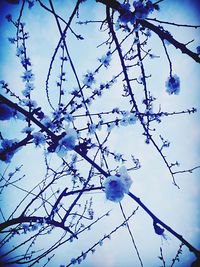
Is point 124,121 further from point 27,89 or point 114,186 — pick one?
point 114,186

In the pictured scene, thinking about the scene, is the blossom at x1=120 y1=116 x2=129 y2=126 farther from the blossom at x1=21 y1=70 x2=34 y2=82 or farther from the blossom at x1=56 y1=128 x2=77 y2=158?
the blossom at x1=56 y1=128 x2=77 y2=158

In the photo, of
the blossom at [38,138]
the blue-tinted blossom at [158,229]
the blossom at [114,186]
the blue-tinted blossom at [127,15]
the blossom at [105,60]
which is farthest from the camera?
the blossom at [105,60]

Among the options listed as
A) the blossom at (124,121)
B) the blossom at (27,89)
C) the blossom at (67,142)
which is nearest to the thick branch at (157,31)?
the blossom at (67,142)

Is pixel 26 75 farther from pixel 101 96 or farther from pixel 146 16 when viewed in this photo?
pixel 146 16

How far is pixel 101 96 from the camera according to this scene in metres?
4.37

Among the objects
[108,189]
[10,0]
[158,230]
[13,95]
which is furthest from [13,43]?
[158,230]

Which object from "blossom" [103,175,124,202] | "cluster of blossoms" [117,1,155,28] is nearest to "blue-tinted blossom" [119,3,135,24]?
"cluster of blossoms" [117,1,155,28]

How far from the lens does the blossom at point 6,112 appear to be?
213 centimetres

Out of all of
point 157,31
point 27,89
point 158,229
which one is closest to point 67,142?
point 158,229

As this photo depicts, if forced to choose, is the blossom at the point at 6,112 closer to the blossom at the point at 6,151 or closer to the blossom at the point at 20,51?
the blossom at the point at 6,151

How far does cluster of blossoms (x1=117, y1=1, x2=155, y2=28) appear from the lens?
218 cm

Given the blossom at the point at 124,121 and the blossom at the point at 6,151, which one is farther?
the blossom at the point at 124,121

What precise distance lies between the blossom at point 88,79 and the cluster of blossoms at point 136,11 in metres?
1.93

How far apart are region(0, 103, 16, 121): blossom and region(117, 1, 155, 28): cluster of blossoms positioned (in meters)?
1.60
